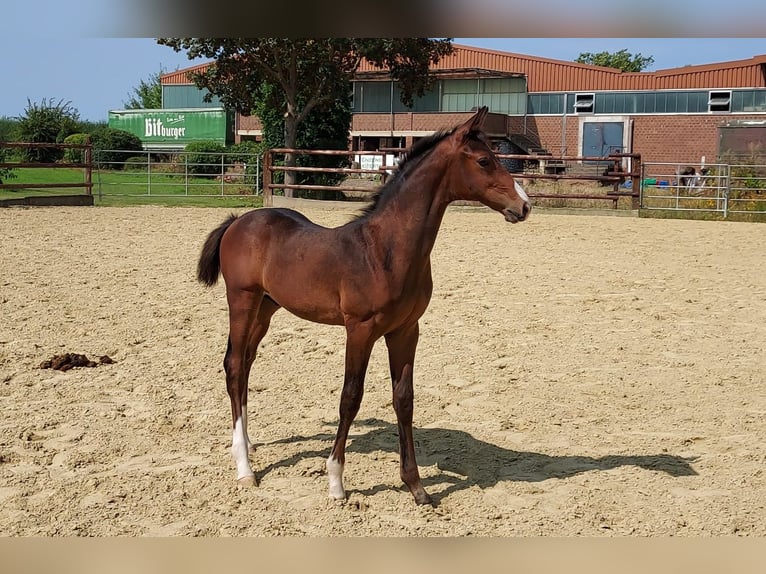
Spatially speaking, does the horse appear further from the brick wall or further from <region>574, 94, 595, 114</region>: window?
<region>574, 94, 595, 114</region>: window

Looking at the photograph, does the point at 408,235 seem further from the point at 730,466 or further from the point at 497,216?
the point at 497,216

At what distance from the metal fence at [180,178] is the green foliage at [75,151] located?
6.45 ft

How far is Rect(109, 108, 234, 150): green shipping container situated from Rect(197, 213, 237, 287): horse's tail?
118 feet

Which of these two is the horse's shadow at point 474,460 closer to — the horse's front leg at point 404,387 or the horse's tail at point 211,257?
the horse's front leg at point 404,387

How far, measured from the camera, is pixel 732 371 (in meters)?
6.07

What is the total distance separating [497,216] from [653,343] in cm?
996

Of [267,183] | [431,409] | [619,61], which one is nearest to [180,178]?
[267,183]

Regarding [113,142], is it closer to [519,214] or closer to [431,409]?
[431,409]

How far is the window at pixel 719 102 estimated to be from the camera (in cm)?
3167

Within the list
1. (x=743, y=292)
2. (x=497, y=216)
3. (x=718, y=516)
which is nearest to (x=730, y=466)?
(x=718, y=516)

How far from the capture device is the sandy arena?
3576mm

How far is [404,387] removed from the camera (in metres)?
3.84

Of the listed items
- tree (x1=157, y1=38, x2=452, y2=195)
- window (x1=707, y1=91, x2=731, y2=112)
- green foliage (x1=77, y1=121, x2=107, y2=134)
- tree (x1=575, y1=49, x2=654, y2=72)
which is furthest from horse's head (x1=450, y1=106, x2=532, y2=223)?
tree (x1=575, y1=49, x2=654, y2=72)

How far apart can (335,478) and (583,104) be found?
33744 millimetres
